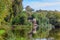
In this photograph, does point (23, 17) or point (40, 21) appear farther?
point (40, 21)

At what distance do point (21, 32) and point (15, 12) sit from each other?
5.43 meters

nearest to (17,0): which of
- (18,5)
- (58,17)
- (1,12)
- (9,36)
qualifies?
(18,5)

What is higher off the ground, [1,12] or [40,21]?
[1,12]

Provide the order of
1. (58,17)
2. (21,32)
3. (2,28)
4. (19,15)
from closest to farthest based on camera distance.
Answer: (2,28), (21,32), (19,15), (58,17)

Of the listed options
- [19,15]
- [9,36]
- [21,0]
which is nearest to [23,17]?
[19,15]

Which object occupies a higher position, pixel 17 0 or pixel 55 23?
pixel 17 0

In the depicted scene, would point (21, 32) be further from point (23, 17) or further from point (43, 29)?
point (43, 29)

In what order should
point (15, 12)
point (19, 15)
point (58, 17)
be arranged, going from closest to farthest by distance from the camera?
point (15, 12)
point (19, 15)
point (58, 17)

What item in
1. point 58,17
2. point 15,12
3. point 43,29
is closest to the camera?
point 15,12

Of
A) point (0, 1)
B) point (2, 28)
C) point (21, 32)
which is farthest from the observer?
point (21, 32)

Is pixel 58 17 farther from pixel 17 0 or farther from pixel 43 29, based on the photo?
pixel 17 0

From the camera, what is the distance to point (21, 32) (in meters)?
18.6

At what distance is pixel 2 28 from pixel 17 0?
10543mm

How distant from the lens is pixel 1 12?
12.6 meters
